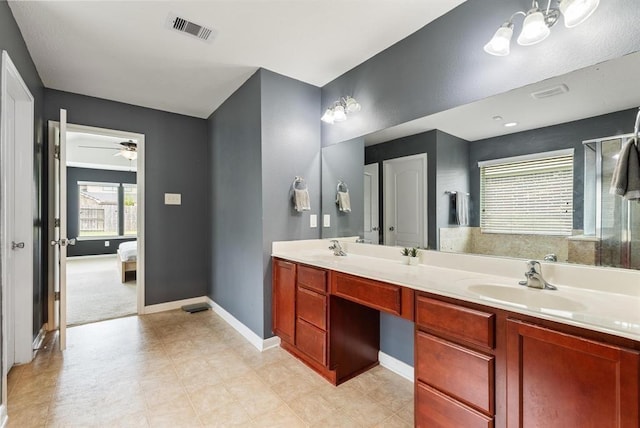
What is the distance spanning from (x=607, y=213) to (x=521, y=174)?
0.41 meters

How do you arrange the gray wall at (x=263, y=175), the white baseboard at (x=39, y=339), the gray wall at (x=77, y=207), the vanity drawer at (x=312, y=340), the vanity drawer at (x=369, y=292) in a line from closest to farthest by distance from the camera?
the vanity drawer at (x=369, y=292) → the vanity drawer at (x=312, y=340) → the white baseboard at (x=39, y=339) → the gray wall at (x=263, y=175) → the gray wall at (x=77, y=207)

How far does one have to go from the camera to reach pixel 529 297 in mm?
1349

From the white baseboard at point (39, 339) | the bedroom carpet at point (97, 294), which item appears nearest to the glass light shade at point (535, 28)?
the white baseboard at point (39, 339)

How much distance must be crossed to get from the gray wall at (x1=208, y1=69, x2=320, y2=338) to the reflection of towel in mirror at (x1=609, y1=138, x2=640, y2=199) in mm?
2090

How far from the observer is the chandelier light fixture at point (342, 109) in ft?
8.00

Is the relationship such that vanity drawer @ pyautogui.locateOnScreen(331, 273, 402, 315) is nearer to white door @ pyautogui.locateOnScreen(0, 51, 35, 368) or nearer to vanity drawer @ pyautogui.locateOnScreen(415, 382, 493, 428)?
vanity drawer @ pyautogui.locateOnScreen(415, 382, 493, 428)

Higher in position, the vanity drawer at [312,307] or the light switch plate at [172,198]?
the light switch plate at [172,198]

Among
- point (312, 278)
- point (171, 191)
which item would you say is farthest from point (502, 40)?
point (171, 191)

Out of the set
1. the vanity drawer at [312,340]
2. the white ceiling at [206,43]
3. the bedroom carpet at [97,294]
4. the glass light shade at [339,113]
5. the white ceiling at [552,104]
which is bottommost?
the bedroom carpet at [97,294]

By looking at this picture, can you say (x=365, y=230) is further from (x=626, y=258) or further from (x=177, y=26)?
(x=177, y=26)

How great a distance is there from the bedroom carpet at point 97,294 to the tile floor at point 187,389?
2.25 ft

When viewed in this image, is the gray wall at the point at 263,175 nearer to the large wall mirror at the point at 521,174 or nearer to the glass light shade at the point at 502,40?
the large wall mirror at the point at 521,174

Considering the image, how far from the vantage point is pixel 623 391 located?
2.94 feet

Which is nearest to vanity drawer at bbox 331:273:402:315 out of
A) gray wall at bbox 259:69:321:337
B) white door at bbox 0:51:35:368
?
gray wall at bbox 259:69:321:337
